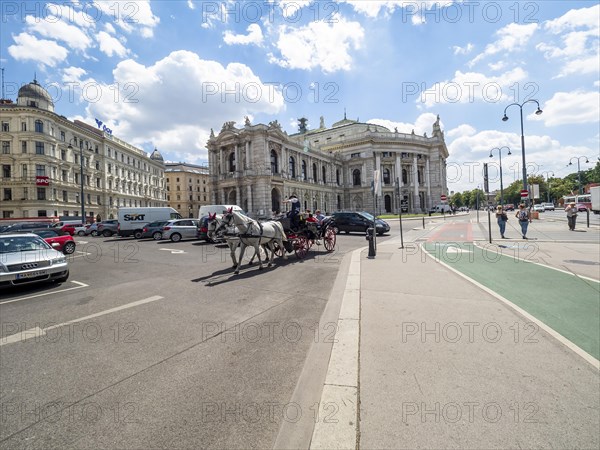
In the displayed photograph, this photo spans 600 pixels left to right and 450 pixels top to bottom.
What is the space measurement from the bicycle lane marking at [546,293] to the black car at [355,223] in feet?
35.9

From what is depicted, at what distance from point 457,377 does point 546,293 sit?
15.9 feet

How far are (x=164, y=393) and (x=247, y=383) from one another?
2.80 feet

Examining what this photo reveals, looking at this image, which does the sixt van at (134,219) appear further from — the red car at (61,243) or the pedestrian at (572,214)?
the pedestrian at (572,214)

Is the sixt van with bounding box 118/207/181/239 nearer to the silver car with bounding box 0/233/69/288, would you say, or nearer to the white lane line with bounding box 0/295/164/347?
the silver car with bounding box 0/233/69/288

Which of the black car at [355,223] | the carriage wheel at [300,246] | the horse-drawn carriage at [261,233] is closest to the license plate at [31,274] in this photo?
the horse-drawn carriage at [261,233]

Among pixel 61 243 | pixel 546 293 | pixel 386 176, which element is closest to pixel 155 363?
pixel 546 293

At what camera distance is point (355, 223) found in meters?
21.6

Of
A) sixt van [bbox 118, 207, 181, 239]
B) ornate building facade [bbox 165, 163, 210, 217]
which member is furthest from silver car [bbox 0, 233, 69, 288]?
ornate building facade [bbox 165, 163, 210, 217]

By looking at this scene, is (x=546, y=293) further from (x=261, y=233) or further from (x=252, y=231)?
(x=252, y=231)

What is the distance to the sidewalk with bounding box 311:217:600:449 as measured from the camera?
7.44 feet

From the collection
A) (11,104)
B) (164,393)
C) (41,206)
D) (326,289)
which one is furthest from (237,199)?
(164,393)

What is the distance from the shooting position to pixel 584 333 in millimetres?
4320

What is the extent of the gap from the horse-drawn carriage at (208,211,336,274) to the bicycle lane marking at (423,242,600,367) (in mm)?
5120

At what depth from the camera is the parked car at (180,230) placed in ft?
67.5
